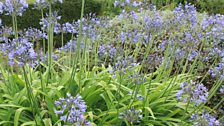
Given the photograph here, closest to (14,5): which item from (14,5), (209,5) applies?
(14,5)

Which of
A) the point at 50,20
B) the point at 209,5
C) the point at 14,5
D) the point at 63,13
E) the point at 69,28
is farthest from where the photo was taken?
the point at 209,5

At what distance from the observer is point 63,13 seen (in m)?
12.2

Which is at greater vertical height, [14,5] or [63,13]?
[14,5]

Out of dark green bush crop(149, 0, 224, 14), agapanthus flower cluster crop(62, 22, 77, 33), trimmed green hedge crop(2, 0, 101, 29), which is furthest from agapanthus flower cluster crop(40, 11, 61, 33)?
dark green bush crop(149, 0, 224, 14)

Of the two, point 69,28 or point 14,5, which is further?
point 69,28

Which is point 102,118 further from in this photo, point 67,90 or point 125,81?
point 125,81

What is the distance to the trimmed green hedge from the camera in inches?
442

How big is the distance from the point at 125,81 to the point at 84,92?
64 cm

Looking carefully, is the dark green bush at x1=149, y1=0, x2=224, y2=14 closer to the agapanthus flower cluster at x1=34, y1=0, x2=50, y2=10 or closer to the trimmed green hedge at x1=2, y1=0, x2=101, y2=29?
the trimmed green hedge at x1=2, y1=0, x2=101, y2=29

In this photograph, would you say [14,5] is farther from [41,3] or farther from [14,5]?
[41,3]

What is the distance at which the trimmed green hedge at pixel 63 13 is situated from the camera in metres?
11.2

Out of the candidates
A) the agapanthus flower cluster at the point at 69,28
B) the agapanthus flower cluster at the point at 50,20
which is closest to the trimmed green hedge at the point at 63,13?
the agapanthus flower cluster at the point at 69,28

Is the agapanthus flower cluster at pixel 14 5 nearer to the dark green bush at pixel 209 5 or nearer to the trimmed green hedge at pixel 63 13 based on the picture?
the trimmed green hedge at pixel 63 13

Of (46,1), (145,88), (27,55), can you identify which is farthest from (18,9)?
(145,88)
